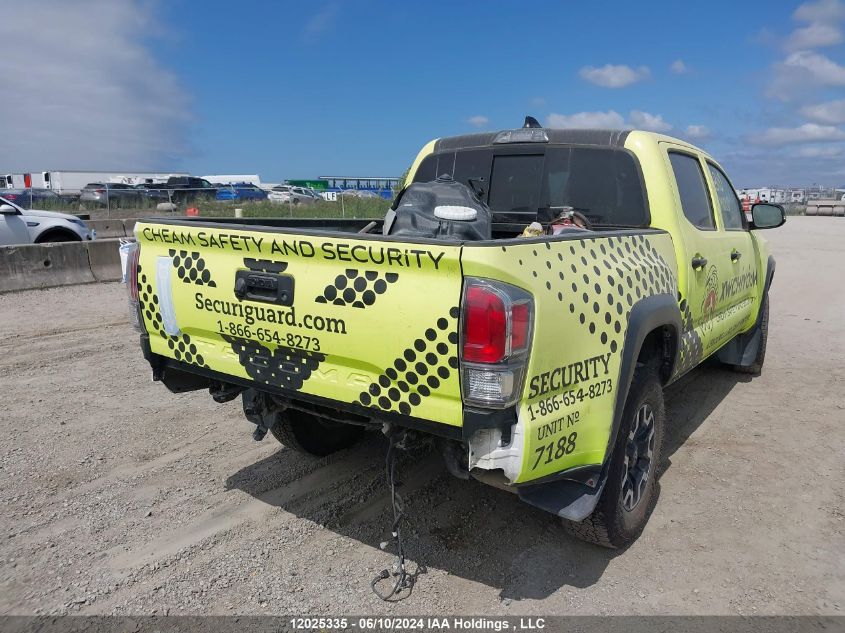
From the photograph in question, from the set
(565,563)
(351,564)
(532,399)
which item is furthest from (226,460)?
(532,399)

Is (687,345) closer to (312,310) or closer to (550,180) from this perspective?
(550,180)

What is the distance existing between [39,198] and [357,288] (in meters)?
28.4

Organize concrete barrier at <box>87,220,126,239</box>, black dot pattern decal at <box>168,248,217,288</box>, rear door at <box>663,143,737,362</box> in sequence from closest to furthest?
black dot pattern decal at <box>168,248,217,288</box>
rear door at <box>663,143,737,362</box>
concrete barrier at <box>87,220,126,239</box>

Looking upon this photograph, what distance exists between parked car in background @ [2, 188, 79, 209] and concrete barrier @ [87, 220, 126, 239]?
4.37 m

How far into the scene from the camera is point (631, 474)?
10.9 ft

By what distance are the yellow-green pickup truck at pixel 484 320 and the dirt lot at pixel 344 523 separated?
343 millimetres

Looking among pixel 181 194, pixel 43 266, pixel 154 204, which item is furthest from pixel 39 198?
pixel 43 266

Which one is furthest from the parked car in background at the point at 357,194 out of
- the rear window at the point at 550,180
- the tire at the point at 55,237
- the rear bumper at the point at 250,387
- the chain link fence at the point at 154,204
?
the rear bumper at the point at 250,387

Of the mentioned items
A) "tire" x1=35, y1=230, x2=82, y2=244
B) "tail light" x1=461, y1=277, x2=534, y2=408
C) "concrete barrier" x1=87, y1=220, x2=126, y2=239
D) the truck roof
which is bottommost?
"concrete barrier" x1=87, y1=220, x2=126, y2=239

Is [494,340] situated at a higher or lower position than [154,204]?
higher

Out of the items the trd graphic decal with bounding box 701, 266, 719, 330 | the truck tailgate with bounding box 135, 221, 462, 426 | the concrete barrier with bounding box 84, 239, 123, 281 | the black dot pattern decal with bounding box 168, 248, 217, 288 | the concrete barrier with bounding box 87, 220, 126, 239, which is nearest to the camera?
the truck tailgate with bounding box 135, 221, 462, 426

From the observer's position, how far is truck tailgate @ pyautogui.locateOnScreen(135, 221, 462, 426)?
2430mm

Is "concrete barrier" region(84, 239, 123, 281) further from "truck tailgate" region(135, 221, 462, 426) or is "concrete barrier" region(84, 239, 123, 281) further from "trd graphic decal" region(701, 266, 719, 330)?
"trd graphic decal" region(701, 266, 719, 330)

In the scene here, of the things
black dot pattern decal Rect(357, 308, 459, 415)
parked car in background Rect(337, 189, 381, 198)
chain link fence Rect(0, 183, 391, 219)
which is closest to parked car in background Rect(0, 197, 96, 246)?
black dot pattern decal Rect(357, 308, 459, 415)
